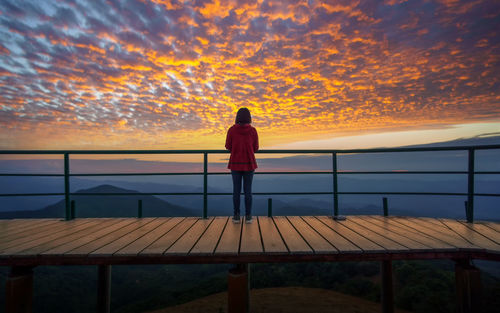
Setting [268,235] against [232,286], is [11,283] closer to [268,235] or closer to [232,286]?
[232,286]

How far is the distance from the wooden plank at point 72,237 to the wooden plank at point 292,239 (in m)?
2.56

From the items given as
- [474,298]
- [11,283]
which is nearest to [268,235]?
[474,298]

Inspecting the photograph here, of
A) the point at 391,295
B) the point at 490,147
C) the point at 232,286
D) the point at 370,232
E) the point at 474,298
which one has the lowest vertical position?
the point at 391,295

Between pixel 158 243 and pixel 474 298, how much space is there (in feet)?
11.3

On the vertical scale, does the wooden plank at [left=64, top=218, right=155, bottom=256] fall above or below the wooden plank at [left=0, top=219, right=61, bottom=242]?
above

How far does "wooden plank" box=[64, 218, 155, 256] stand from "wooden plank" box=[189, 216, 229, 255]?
107 cm

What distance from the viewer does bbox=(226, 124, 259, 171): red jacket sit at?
368 centimetres

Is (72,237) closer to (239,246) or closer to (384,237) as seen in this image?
(239,246)

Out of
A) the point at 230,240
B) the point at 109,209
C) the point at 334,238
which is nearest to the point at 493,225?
the point at 334,238

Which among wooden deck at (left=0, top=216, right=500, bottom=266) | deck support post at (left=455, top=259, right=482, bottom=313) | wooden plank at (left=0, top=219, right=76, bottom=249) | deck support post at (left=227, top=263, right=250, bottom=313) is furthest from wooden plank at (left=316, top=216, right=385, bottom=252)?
wooden plank at (left=0, top=219, right=76, bottom=249)

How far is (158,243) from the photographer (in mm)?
2682

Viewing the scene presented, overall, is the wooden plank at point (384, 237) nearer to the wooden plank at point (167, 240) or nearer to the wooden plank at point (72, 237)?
the wooden plank at point (167, 240)

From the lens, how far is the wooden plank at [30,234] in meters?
2.77

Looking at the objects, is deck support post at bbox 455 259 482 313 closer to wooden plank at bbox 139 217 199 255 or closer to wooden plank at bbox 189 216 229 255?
wooden plank at bbox 189 216 229 255
